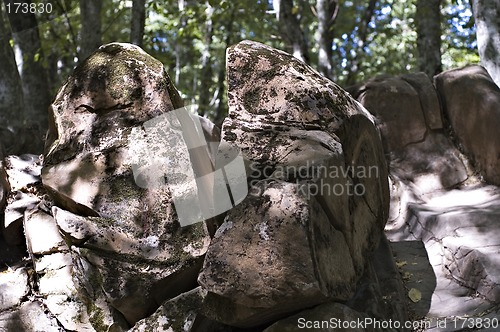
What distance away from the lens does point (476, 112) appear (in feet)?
23.7

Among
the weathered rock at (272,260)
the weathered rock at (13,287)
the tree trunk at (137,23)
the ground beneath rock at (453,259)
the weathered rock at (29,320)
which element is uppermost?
the tree trunk at (137,23)

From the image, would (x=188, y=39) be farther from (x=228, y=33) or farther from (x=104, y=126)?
(x=104, y=126)

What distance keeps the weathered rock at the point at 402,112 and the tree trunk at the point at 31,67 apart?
15.3ft

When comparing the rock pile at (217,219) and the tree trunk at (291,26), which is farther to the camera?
the tree trunk at (291,26)

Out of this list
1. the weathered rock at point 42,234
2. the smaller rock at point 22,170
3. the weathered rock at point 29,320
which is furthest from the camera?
the smaller rock at point 22,170

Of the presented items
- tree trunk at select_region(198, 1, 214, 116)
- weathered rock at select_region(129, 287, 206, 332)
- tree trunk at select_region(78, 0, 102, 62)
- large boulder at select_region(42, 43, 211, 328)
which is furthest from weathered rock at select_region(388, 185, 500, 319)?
tree trunk at select_region(198, 1, 214, 116)

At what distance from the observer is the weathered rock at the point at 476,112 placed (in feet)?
23.0

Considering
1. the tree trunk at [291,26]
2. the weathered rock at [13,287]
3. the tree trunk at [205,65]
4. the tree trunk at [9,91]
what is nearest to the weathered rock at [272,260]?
the weathered rock at [13,287]

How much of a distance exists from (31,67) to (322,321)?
775 centimetres

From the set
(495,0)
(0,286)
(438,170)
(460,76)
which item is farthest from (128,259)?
(495,0)

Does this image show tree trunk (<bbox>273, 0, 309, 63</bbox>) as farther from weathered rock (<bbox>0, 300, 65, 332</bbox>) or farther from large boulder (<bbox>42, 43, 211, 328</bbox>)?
weathered rock (<bbox>0, 300, 65, 332</bbox>)

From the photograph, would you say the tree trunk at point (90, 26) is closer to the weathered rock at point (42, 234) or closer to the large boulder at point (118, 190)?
the large boulder at point (118, 190)

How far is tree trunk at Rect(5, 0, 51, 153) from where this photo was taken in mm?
9383

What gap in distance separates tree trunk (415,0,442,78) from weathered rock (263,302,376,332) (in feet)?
22.9
